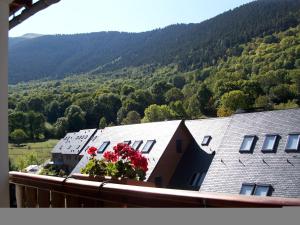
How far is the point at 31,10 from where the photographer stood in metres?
2.90

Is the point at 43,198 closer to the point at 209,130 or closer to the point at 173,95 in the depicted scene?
the point at 209,130

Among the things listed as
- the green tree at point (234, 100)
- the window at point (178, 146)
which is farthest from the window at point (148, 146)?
the green tree at point (234, 100)

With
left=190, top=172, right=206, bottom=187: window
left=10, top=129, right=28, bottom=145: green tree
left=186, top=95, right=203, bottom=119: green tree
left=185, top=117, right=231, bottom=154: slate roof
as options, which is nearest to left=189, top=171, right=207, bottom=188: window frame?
left=190, top=172, right=206, bottom=187: window

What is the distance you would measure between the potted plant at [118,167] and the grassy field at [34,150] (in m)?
41.4

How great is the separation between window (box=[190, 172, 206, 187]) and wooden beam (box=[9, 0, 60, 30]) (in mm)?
16777

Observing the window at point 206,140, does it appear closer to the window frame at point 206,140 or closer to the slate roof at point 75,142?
the window frame at point 206,140

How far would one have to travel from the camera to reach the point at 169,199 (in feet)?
4.78

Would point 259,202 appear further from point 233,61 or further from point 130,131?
point 233,61

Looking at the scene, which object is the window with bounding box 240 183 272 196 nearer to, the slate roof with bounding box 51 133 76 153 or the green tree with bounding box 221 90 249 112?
the slate roof with bounding box 51 133 76 153

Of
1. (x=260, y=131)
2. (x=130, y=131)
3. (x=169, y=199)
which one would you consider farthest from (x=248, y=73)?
(x=169, y=199)

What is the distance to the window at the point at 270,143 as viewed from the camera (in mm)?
16422

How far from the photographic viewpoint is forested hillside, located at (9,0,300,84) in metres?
63.2

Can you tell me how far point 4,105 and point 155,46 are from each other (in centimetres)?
7476

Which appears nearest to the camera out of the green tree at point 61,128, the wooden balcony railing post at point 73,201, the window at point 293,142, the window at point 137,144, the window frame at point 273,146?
the wooden balcony railing post at point 73,201
